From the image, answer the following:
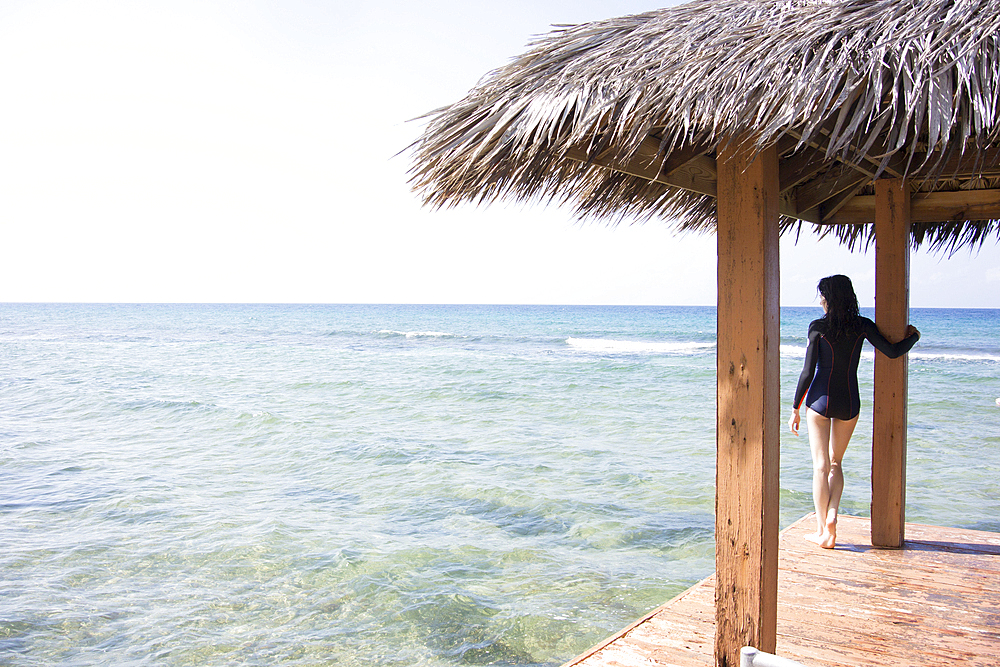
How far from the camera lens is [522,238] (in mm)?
66938

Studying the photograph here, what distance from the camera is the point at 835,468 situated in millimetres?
3943

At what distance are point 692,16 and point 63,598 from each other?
16.8 feet

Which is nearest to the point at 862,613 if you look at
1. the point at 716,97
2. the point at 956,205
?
the point at 956,205

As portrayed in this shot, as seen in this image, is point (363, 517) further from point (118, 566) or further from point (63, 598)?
point (63, 598)

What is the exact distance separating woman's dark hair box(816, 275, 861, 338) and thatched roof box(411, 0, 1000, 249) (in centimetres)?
71

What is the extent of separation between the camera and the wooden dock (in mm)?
2736

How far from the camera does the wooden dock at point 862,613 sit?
2.74m

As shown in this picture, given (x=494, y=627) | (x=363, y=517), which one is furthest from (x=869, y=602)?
(x=363, y=517)

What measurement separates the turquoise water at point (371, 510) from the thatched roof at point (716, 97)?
2.76 meters

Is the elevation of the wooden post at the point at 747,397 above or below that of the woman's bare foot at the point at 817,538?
above

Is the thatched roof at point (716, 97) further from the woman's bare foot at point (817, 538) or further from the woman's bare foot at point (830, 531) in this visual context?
the woman's bare foot at point (817, 538)

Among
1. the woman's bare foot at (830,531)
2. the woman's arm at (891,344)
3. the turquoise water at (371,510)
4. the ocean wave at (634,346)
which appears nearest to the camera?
the woman's arm at (891,344)

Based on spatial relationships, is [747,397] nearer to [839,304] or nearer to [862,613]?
[862,613]

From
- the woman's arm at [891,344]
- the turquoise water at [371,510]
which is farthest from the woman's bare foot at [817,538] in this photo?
the woman's arm at [891,344]
